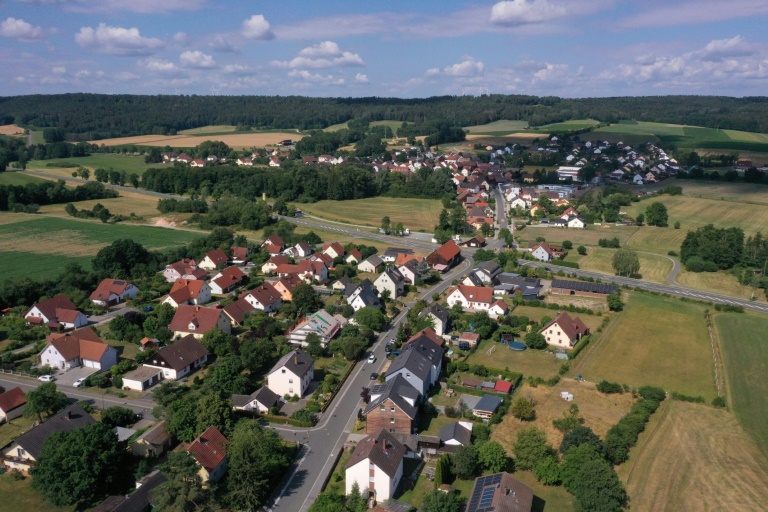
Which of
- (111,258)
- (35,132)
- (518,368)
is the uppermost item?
(35,132)

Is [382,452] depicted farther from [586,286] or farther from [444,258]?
[444,258]

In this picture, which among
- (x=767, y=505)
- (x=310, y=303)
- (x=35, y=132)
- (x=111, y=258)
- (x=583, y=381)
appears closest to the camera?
(x=767, y=505)

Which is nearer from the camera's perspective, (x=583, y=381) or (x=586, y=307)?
(x=583, y=381)

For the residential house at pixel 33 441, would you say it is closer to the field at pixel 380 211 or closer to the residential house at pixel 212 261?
the residential house at pixel 212 261

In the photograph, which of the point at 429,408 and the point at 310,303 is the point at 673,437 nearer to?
the point at 429,408

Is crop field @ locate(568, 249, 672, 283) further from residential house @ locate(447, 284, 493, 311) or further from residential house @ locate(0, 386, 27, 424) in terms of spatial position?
residential house @ locate(0, 386, 27, 424)

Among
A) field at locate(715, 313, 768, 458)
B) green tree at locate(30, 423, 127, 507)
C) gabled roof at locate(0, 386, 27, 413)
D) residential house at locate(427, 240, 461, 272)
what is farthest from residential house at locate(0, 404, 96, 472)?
residential house at locate(427, 240, 461, 272)

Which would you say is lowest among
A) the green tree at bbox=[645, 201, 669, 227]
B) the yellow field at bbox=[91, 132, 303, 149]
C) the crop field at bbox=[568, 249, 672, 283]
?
the crop field at bbox=[568, 249, 672, 283]

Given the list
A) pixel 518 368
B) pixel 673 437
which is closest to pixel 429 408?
pixel 518 368
